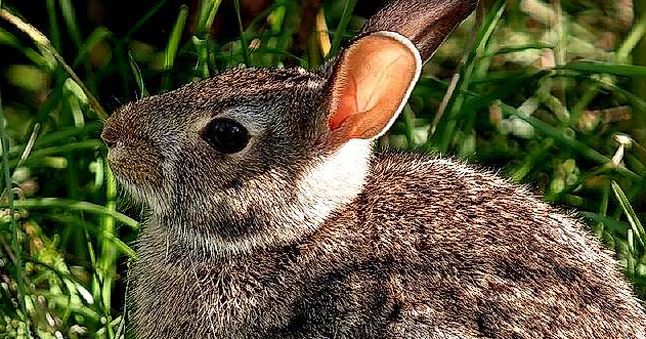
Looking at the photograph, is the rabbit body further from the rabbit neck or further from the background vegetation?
the background vegetation

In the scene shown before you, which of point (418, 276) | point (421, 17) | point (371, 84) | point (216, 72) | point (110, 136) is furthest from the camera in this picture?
point (216, 72)

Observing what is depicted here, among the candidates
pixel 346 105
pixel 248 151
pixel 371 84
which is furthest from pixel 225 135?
pixel 371 84

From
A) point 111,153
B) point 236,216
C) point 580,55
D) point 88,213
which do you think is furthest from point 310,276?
point 580,55

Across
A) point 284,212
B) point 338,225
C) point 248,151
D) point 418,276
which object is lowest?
point 418,276

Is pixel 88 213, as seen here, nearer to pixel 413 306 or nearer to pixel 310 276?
pixel 310 276

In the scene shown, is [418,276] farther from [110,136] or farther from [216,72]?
[216,72]

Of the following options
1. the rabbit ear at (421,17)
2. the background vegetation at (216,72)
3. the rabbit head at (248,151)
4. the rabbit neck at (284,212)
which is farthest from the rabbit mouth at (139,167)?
the rabbit ear at (421,17)
